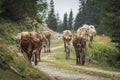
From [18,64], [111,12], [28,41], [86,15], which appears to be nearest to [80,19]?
[86,15]

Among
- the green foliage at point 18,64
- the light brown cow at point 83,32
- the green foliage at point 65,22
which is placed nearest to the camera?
the green foliage at point 18,64

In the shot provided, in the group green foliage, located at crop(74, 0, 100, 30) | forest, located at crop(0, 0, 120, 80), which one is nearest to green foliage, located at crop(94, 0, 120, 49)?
forest, located at crop(0, 0, 120, 80)

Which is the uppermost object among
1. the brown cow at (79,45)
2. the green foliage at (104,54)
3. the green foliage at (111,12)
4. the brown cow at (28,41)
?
the green foliage at (111,12)

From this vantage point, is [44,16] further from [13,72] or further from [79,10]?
[79,10]

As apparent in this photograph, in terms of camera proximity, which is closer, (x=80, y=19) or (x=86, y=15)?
(x=86, y=15)

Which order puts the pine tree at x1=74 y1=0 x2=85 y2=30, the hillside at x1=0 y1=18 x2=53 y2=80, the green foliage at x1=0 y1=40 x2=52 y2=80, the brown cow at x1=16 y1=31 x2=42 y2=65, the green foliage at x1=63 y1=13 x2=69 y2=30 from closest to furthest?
the hillside at x1=0 y1=18 x2=53 y2=80, the green foliage at x1=0 y1=40 x2=52 y2=80, the brown cow at x1=16 y1=31 x2=42 y2=65, the pine tree at x1=74 y1=0 x2=85 y2=30, the green foliage at x1=63 y1=13 x2=69 y2=30

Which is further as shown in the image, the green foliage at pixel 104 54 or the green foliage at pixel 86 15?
the green foliage at pixel 86 15

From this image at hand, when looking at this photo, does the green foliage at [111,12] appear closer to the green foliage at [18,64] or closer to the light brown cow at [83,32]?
the light brown cow at [83,32]

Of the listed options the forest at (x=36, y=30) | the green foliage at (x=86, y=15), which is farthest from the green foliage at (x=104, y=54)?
the green foliage at (x=86, y=15)

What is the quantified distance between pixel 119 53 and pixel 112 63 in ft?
3.33

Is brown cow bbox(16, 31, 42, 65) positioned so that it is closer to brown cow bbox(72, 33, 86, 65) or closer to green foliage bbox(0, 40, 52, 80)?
green foliage bbox(0, 40, 52, 80)

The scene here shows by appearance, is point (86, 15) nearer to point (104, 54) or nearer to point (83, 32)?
point (104, 54)

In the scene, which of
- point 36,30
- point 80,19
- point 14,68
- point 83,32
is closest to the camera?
point 14,68

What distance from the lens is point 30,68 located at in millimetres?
13617
